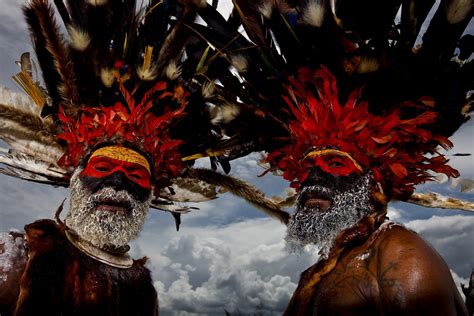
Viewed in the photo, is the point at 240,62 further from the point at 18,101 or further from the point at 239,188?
the point at 18,101

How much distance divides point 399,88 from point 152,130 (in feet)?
8.05

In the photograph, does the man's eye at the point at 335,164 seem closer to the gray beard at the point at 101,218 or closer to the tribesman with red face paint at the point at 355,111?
the tribesman with red face paint at the point at 355,111

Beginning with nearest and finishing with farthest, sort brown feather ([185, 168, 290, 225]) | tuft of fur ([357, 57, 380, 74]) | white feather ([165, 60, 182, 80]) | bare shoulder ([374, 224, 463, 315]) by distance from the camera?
1. bare shoulder ([374, 224, 463, 315])
2. tuft of fur ([357, 57, 380, 74])
3. white feather ([165, 60, 182, 80])
4. brown feather ([185, 168, 290, 225])

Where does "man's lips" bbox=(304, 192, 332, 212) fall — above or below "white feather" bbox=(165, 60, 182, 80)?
below

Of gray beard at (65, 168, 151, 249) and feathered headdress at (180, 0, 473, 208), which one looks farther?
gray beard at (65, 168, 151, 249)

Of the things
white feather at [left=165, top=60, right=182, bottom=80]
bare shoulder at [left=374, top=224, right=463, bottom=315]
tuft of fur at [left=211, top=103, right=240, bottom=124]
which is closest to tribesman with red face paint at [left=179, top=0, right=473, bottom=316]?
bare shoulder at [left=374, top=224, right=463, bottom=315]

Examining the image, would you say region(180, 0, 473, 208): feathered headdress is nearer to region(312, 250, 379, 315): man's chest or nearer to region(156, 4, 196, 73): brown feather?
region(156, 4, 196, 73): brown feather

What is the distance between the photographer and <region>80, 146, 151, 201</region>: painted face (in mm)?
4508

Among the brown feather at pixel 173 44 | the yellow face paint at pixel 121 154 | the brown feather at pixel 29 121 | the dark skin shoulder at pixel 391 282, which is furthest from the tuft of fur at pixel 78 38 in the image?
the dark skin shoulder at pixel 391 282

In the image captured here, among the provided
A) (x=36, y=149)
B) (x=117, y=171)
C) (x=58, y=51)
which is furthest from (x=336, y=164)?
(x=36, y=149)

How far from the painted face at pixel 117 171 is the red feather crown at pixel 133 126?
18 cm

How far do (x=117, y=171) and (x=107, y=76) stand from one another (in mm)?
983

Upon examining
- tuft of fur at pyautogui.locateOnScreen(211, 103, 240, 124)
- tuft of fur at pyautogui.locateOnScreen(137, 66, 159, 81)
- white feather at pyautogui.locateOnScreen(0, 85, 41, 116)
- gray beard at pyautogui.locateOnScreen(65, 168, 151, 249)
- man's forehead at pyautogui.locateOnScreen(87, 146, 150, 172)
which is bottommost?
gray beard at pyautogui.locateOnScreen(65, 168, 151, 249)

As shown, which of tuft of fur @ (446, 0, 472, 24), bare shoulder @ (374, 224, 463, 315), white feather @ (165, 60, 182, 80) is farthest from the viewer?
white feather @ (165, 60, 182, 80)
